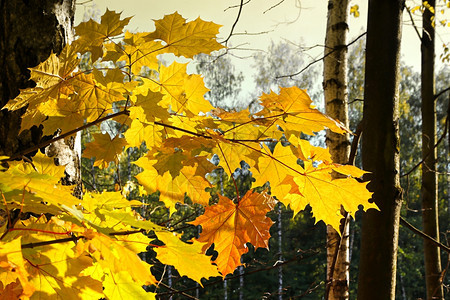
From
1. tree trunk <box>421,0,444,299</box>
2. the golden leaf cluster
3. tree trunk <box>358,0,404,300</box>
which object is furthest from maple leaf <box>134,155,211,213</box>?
tree trunk <box>421,0,444,299</box>

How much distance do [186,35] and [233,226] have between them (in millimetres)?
398

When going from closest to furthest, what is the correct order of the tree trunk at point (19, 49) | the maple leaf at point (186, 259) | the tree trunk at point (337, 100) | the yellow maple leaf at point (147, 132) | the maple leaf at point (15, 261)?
the maple leaf at point (15, 261)
the maple leaf at point (186, 259)
the yellow maple leaf at point (147, 132)
the tree trunk at point (19, 49)
the tree trunk at point (337, 100)

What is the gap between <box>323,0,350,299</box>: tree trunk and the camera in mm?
1911

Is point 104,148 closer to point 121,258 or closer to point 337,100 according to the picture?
point 121,258

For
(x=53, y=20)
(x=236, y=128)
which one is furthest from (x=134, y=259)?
(x=53, y=20)

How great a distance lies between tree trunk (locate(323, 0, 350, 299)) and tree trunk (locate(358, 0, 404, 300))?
67cm

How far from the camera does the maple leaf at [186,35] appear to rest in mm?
717

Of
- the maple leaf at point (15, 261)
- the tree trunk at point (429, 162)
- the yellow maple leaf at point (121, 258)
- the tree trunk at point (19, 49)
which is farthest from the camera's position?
the tree trunk at point (429, 162)

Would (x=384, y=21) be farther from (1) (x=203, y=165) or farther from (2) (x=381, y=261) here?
(1) (x=203, y=165)

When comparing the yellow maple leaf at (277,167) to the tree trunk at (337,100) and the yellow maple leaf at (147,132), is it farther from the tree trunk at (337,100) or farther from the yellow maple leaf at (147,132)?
the tree trunk at (337,100)

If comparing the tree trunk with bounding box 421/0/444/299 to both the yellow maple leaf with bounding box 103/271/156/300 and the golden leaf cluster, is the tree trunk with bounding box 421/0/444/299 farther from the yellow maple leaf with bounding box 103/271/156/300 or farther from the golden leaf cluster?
the yellow maple leaf with bounding box 103/271/156/300

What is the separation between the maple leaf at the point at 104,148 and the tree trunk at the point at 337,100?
136 cm

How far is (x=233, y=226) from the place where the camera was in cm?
82

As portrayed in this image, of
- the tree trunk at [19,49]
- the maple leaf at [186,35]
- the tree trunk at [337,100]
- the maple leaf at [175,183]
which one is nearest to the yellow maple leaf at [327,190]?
the maple leaf at [175,183]
